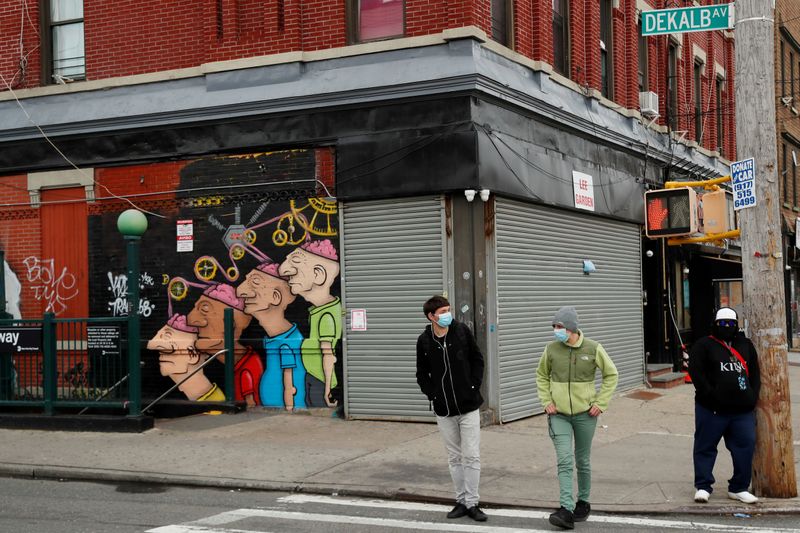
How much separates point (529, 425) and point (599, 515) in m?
4.82

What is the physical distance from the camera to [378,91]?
12852mm

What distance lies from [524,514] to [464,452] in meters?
0.80

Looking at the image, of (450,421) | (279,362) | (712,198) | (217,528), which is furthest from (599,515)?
(279,362)

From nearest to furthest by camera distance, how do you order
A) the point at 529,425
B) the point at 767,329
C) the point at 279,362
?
the point at 767,329
the point at 529,425
the point at 279,362

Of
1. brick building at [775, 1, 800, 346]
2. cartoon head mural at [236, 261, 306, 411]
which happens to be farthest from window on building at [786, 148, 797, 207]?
cartoon head mural at [236, 261, 306, 411]

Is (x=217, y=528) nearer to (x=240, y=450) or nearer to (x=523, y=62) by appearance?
(x=240, y=450)

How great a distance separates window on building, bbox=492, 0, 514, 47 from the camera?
13727 mm

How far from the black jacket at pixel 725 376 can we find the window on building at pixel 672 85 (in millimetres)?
13257

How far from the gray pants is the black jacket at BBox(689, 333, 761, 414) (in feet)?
6.69

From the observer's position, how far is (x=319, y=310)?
13.3 m

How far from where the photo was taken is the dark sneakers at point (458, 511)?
781 cm

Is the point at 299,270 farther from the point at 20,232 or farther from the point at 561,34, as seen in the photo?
the point at 561,34

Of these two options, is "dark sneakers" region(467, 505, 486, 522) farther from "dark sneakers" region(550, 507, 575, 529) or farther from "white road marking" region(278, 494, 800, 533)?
"dark sneakers" region(550, 507, 575, 529)

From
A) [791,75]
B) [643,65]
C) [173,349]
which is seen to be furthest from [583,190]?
[791,75]
